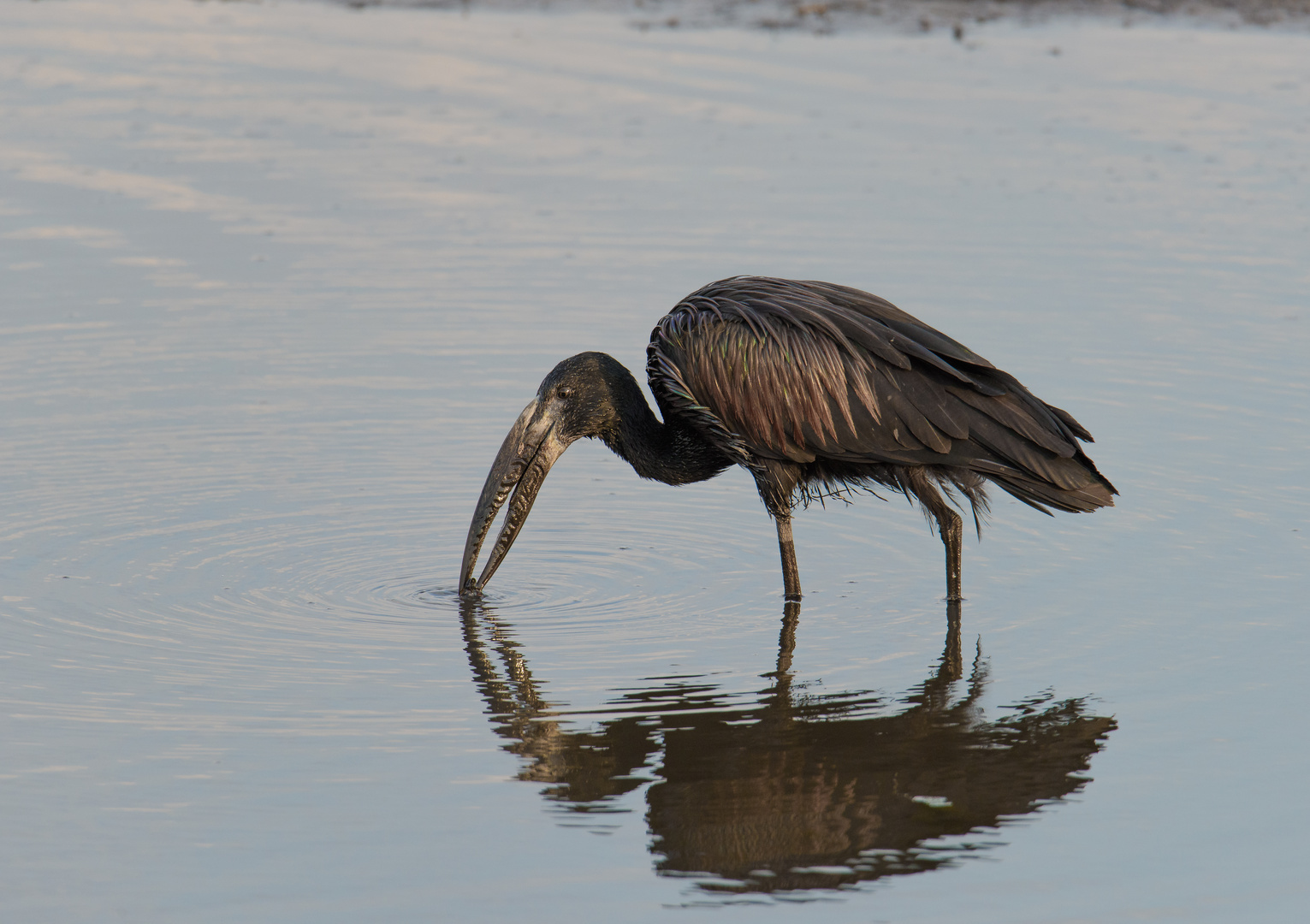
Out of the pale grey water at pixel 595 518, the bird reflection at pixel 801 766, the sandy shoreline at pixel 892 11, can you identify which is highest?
the sandy shoreline at pixel 892 11

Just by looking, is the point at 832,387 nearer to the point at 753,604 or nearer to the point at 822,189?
the point at 753,604

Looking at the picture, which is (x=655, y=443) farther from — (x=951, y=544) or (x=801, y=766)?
(x=801, y=766)

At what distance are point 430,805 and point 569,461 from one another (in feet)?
14.3

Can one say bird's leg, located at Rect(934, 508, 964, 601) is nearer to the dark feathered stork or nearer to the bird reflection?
the dark feathered stork

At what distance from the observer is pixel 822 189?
1425 cm

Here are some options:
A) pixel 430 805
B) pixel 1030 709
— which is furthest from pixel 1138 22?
pixel 430 805

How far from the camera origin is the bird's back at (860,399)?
7.39m

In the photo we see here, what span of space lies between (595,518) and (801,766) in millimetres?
2951

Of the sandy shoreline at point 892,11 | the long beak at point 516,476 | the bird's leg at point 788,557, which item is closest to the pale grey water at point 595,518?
the bird's leg at point 788,557

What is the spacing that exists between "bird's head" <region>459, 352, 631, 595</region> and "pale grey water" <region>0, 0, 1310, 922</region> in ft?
1.11

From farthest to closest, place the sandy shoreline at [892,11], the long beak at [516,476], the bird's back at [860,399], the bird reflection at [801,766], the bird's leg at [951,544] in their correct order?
the sandy shoreline at [892,11] < the long beak at [516,476] < the bird's leg at [951,544] < the bird's back at [860,399] < the bird reflection at [801,766]

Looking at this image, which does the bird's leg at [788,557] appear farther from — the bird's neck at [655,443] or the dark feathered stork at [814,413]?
the bird's neck at [655,443]

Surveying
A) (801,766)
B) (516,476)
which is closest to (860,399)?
(516,476)

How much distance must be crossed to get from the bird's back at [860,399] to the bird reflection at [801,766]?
2.97 ft
